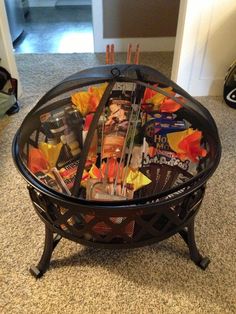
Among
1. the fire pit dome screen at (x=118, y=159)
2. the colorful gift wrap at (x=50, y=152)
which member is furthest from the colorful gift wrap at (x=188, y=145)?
the colorful gift wrap at (x=50, y=152)

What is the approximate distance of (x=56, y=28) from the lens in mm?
3223

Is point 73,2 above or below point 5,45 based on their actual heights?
below

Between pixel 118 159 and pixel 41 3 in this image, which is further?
pixel 41 3

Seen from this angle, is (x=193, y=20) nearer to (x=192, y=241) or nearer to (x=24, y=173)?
(x=192, y=241)

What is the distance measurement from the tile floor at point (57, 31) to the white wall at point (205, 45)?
3.58 feet

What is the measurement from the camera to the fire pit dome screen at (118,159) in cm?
76

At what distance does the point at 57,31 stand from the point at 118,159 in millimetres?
2589

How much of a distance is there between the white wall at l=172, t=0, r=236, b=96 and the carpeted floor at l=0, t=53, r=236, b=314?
2.94ft

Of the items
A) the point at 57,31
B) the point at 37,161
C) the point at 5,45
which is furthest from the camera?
the point at 57,31

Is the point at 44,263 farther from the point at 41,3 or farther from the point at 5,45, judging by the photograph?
the point at 41,3

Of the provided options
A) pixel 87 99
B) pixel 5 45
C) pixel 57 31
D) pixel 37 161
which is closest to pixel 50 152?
pixel 37 161

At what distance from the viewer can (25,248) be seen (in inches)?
43.1

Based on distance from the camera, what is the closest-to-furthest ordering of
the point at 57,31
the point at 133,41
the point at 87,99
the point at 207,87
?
the point at 87,99, the point at 207,87, the point at 133,41, the point at 57,31

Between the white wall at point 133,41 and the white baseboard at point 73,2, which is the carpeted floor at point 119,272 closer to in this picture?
the white wall at point 133,41
